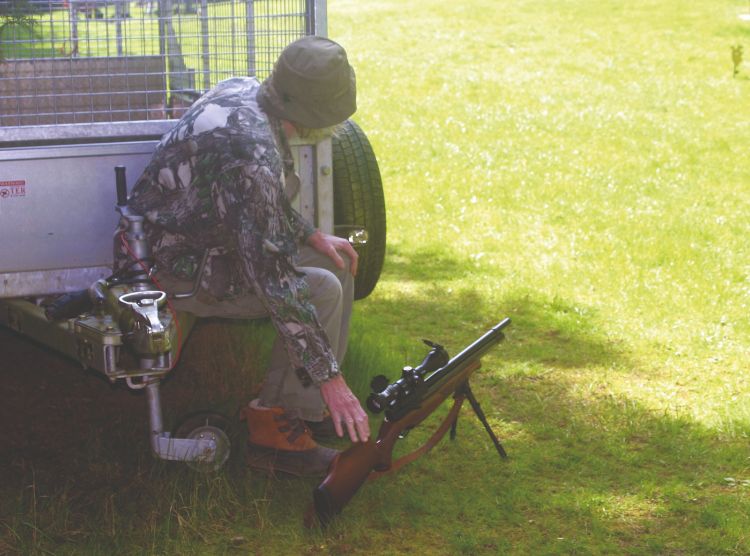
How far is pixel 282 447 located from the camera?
3.50 metres

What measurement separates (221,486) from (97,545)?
0.44 metres

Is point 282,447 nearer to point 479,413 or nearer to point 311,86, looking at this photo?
point 479,413

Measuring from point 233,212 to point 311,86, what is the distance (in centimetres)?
46

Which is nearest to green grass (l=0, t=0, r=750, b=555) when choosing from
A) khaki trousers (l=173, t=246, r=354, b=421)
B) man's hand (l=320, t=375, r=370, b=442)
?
khaki trousers (l=173, t=246, r=354, b=421)

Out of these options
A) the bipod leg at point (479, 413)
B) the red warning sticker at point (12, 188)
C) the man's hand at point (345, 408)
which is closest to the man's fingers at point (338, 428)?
the man's hand at point (345, 408)

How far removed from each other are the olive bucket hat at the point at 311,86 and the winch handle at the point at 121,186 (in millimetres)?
488

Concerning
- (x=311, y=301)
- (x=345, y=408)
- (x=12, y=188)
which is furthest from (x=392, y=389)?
(x=12, y=188)

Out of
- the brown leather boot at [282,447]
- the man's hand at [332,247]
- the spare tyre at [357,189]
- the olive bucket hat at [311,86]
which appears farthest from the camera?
the spare tyre at [357,189]

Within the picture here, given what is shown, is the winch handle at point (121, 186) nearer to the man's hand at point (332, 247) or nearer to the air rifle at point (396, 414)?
the man's hand at point (332, 247)

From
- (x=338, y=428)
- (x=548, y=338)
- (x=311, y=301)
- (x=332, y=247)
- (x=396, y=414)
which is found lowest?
(x=548, y=338)

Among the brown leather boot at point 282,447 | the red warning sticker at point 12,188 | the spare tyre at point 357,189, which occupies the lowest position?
the brown leather boot at point 282,447

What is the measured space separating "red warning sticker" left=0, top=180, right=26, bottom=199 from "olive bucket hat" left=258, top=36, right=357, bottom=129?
805 millimetres

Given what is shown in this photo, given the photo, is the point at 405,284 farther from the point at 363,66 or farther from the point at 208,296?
the point at 363,66

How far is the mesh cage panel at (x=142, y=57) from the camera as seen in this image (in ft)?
13.9
